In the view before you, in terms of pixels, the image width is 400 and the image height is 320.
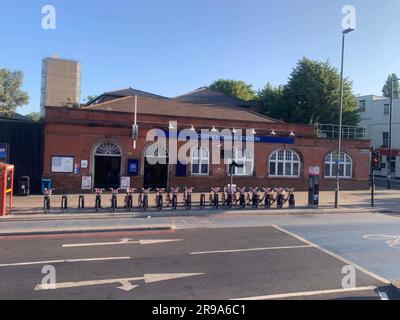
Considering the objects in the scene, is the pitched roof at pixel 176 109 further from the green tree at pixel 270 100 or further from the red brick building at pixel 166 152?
the green tree at pixel 270 100

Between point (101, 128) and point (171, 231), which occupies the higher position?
point (101, 128)

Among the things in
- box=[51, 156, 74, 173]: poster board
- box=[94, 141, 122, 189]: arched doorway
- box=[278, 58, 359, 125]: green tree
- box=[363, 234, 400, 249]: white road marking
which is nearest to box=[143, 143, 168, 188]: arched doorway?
box=[94, 141, 122, 189]: arched doorway

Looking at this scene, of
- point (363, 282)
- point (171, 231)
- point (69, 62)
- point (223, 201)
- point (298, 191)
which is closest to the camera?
point (363, 282)

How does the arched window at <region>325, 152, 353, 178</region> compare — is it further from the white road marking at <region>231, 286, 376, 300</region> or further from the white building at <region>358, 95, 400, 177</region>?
the white road marking at <region>231, 286, 376, 300</region>

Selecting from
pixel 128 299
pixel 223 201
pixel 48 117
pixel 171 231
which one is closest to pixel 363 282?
pixel 128 299

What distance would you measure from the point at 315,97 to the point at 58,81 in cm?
3033

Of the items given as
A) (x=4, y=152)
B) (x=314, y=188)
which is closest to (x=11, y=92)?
(x=4, y=152)

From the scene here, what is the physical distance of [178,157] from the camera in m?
24.5

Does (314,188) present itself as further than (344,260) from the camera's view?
Yes

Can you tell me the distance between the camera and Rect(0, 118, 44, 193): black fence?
21750 mm

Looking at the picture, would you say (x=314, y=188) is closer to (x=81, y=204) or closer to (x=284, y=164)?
(x=284, y=164)

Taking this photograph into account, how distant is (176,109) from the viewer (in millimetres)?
28062

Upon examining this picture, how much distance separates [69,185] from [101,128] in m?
4.05

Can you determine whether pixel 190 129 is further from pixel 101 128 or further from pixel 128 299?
pixel 128 299
